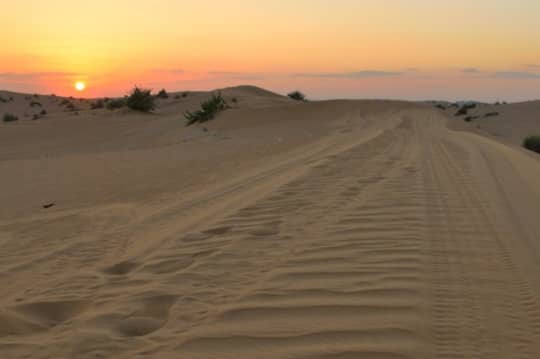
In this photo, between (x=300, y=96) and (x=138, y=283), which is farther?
(x=300, y=96)

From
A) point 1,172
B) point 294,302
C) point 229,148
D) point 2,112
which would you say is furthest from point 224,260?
point 2,112

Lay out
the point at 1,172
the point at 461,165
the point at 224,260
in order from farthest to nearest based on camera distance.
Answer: the point at 1,172, the point at 461,165, the point at 224,260

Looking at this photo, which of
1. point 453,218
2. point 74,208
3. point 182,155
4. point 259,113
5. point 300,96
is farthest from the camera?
point 300,96

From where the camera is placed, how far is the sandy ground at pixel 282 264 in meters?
3.67

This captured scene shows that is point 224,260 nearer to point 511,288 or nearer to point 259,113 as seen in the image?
point 511,288

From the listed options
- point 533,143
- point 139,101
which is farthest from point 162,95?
point 533,143

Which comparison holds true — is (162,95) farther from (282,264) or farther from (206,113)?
(282,264)

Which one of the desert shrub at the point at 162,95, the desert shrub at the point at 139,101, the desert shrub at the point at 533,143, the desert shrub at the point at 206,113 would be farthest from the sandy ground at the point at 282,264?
the desert shrub at the point at 162,95

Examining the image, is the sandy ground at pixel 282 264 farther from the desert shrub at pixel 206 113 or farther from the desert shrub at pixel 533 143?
the desert shrub at pixel 206 113

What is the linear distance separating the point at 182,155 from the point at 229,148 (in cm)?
192

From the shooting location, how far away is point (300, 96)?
185 ft

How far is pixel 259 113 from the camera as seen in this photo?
108 ft

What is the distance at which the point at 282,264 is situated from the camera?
16.8 ft

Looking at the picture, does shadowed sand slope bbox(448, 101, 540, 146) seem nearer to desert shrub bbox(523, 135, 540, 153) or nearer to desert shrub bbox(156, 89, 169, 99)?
desert shrub bbox(523, 135, 540, 153)
